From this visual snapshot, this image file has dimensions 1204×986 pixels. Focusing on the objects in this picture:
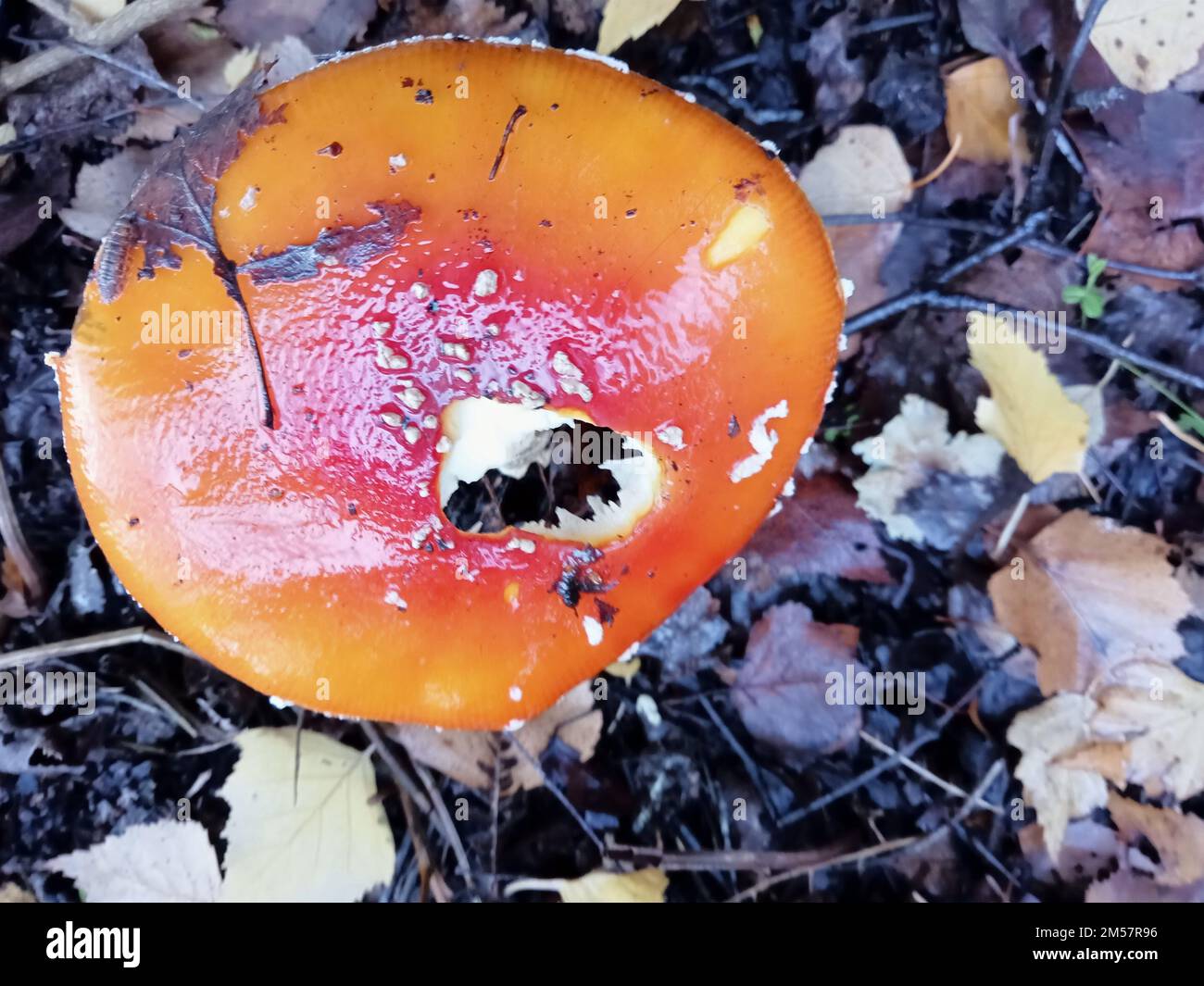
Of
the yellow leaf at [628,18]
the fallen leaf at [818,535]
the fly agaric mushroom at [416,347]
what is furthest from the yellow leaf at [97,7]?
the fallen leaf at [818,535]

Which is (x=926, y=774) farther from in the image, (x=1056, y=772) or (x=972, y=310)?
(x=972, y=310)

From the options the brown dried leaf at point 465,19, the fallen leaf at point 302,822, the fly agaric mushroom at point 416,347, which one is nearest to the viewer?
the fly agaric mushroom at point 416,347

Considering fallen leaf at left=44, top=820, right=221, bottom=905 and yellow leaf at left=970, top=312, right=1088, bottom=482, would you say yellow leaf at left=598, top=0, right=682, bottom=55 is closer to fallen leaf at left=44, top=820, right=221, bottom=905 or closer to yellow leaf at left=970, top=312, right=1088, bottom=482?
yellow leaf at left=970, top=312, right=1088, bottom=482

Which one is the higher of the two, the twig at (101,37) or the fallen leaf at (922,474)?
the twig at (101,37)

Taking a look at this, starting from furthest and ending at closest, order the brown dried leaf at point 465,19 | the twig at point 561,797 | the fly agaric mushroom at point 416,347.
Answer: the twig at point 561,797 → the brown dried leaf at point 465,19 → the fly agaric mushroom at point 416,347

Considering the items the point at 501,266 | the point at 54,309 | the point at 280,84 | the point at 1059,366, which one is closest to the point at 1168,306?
the point at 1059,366

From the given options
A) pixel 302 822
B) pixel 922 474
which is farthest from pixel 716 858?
pixel 922 474

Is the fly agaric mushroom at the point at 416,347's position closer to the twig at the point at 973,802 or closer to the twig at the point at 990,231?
the twig at the point at 990,231

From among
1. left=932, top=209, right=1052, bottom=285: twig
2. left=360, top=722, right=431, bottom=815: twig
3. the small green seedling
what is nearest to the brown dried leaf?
left=932, top=209, right=1052, bottom=285: twig
